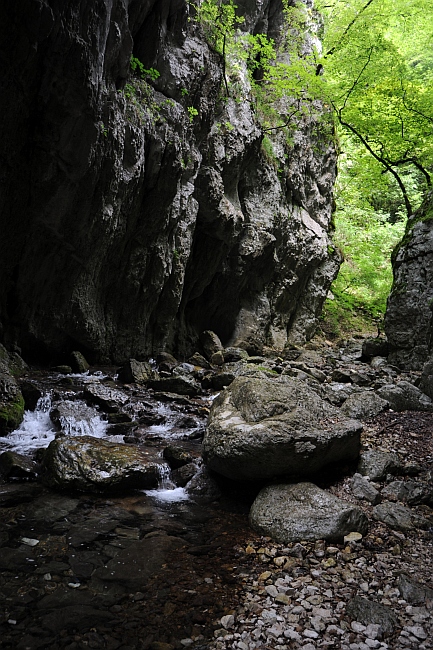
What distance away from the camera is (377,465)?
19.6 ft

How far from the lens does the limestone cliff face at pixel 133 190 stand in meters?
8.25

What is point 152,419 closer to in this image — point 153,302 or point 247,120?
point 153,302

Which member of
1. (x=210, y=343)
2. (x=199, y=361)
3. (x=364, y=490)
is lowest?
(x=364, y=490)

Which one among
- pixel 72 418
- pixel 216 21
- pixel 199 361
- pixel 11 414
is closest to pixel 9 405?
pixel 11 414

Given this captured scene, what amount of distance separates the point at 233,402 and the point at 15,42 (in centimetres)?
677

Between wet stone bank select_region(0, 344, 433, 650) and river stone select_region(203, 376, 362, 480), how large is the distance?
423 millimetres

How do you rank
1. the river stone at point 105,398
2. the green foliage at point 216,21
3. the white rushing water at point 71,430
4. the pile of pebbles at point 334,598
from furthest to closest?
the green foliage at point 216,21, the river stone at point 105,398, the white rushing water at point 71,430, the pile of pebbles at point 334,598

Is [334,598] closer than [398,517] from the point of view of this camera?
Yes

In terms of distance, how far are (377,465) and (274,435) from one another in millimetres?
1646

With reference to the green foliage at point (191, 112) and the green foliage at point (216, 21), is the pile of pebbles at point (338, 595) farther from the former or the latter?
the green foliage at point (216, 21)

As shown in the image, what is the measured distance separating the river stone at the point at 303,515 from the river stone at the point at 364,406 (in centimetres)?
331

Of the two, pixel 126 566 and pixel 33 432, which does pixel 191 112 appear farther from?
pixel 126 566

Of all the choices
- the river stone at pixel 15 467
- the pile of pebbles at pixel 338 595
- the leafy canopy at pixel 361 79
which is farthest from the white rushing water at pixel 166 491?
the leafy canopy at pixel 361 79

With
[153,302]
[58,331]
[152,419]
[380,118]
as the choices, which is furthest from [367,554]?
[380,118]
